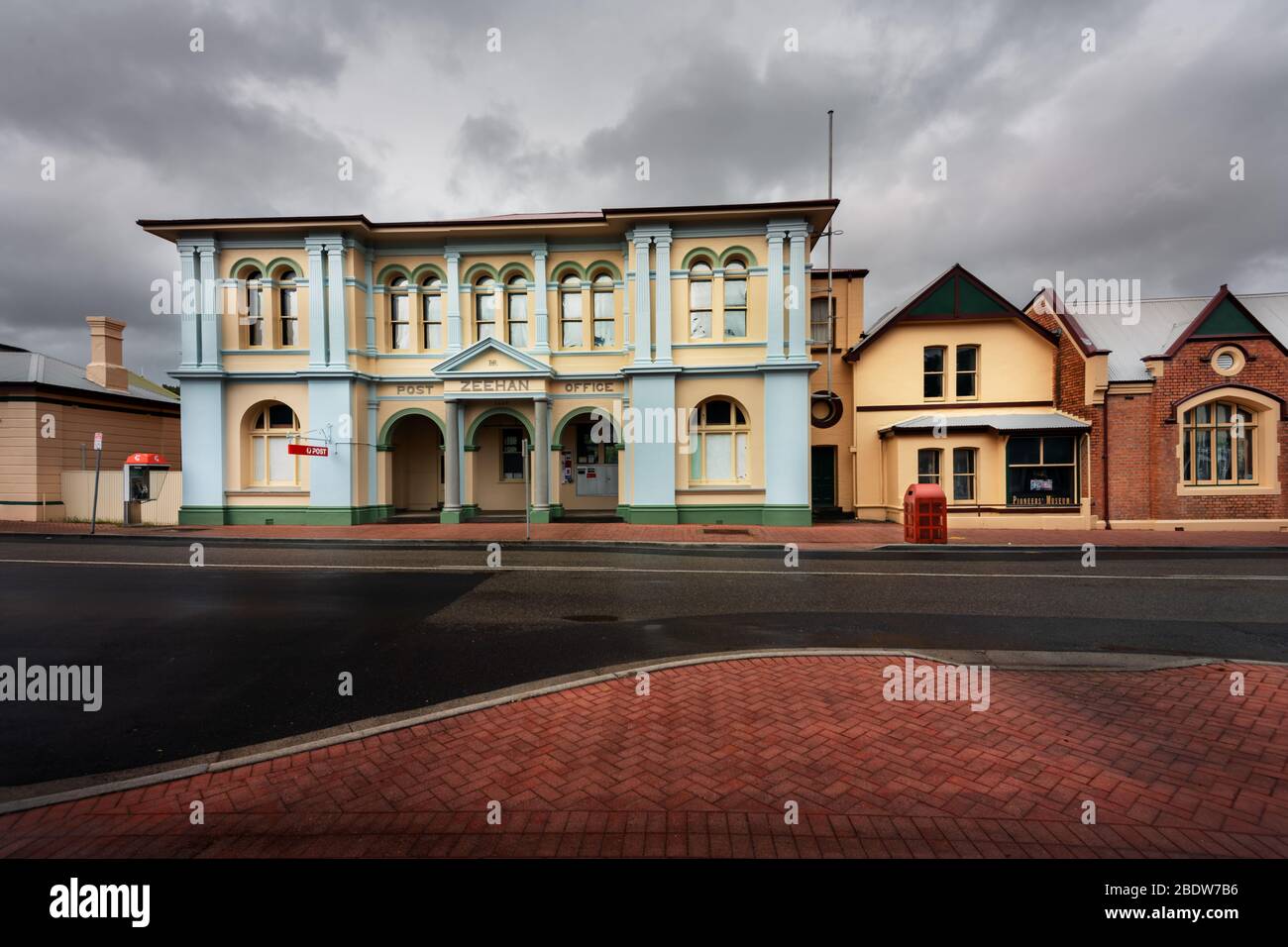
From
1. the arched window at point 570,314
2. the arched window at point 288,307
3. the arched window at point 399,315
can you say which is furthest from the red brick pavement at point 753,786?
the arched window at point 288,307

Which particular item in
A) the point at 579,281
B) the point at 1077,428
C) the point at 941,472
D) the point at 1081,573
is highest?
the point at 579,281

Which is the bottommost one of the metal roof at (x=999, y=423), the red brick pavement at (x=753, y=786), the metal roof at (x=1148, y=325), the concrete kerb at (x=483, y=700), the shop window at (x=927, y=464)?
the red brick pavement at (x=753, y=786)

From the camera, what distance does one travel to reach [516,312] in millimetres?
19000

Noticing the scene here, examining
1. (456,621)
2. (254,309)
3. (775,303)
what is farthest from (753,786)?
(254,309)

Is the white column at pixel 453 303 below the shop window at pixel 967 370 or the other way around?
the other way around

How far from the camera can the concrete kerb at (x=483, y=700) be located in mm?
3418

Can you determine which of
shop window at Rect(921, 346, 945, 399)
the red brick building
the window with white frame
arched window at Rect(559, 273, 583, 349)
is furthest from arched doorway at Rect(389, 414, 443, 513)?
the red brick building

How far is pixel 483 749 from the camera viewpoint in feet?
12.5

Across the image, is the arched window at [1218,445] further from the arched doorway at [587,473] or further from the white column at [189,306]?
the white column at [189,306]

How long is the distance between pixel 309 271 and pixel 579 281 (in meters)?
8.46

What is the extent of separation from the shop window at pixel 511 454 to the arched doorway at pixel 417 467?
2391 mm

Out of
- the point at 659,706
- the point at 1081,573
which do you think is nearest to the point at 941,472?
the point at 1081,573

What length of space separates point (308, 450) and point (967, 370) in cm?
2101
